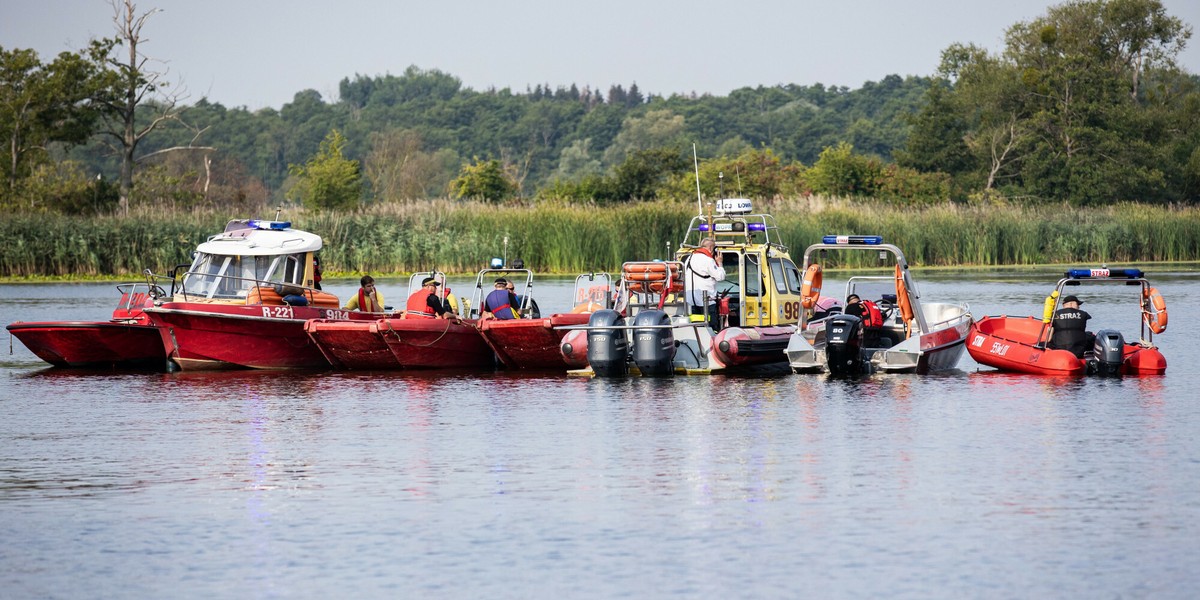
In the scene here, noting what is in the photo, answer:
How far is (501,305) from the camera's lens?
2616 cm

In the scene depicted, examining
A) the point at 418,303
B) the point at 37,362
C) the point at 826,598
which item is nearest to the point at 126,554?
the point at 826,598

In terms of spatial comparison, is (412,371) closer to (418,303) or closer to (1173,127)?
(418,303)

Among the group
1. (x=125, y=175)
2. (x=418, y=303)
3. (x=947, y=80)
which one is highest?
(x=947, y=80)

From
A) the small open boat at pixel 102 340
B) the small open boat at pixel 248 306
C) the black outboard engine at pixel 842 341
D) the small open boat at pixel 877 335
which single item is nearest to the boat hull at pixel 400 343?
the small open boat at pixel 248 306

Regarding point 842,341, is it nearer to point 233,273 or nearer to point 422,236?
point 233,273

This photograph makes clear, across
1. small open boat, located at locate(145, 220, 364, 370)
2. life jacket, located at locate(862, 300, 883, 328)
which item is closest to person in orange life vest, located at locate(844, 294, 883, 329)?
life jacket, located at locate(862, 300, 883, 328)

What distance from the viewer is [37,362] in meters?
29.0

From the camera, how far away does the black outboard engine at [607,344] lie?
23.7m

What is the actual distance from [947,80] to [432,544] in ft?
323

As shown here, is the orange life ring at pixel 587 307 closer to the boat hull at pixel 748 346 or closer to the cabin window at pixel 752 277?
the cabin window at pixel 752 277

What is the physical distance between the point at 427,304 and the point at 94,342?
219 inches

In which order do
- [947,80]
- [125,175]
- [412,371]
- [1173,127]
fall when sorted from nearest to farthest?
[412,371] → [125,175] → [1173,127] → [947,80]

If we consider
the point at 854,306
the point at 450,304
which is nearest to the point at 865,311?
the point at 854,306

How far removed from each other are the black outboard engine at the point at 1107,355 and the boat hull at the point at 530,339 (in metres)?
7.65
